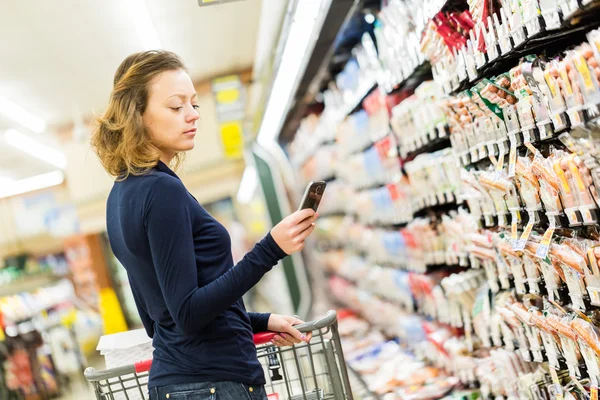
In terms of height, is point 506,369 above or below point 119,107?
below

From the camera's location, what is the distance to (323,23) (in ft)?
15.0

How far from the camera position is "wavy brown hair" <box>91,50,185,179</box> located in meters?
1.79

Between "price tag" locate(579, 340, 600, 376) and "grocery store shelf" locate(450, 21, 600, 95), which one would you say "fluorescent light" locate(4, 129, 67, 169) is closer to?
"grocery store shelf" locate(450, 21, 600, 95)

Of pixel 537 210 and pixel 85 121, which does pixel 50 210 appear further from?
pixel 537 210

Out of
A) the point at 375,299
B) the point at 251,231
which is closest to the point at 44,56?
the point at 375,299

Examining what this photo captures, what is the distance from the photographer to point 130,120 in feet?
5.92

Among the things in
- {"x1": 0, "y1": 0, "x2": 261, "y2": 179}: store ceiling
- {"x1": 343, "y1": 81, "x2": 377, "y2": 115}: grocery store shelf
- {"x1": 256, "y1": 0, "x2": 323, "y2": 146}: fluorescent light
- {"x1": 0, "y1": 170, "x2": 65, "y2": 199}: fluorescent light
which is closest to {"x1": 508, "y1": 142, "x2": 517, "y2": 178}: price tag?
{"x1": 256, "y1": 0, "x2": 323, "y2": 146}: fluorescent light

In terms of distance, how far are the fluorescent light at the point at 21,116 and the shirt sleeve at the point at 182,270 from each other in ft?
21.6

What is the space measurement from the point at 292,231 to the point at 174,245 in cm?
28

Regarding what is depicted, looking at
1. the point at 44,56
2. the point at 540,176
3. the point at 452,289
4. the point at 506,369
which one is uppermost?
the point at 44,56

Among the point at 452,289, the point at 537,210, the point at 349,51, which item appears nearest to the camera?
the point at 537,210

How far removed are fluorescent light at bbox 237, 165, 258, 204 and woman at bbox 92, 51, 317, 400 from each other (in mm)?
9172

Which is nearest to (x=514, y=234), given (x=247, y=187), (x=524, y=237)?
(x=524, y=237)

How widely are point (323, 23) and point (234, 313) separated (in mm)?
3087
